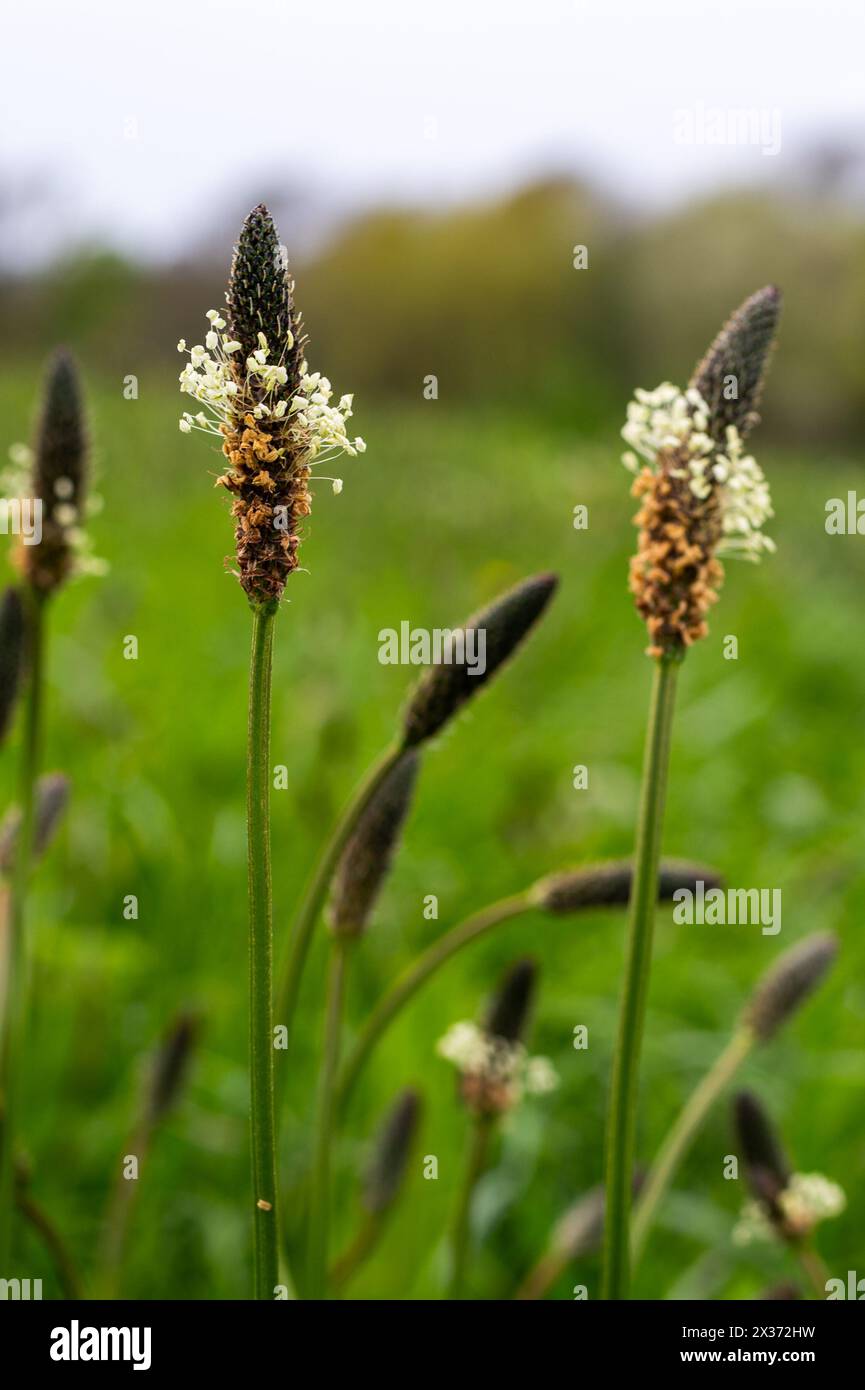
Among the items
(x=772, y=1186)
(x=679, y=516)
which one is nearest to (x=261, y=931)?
(x=679, y=516)

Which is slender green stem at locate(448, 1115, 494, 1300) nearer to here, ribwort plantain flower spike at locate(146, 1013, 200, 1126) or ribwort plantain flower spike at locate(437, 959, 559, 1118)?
ribwort plantain flower spike at locate(437, 959, 559, 1118)

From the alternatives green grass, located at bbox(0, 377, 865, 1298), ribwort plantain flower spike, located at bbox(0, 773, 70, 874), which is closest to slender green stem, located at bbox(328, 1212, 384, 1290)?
green grass, located at bbox(0, 377, 865, 1298)

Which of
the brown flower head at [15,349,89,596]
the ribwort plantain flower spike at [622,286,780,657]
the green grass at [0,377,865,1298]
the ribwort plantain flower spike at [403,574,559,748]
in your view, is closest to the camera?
the ribwort plantain flower spike at [622,286,780,657]

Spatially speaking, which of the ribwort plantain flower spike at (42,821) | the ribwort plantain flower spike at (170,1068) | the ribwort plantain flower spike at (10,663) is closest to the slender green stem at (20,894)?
the ribwort plantain flower spike at (10,663)

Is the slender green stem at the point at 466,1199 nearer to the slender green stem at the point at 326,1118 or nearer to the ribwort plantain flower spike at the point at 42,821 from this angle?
the slender green stem at the point at 326,1118

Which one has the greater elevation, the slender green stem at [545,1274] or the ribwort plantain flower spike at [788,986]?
the ribwort plantain flower spike at [788,986]

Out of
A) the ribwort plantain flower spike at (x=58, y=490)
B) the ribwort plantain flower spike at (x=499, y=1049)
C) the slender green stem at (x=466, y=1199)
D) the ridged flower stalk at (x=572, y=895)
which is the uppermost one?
the ribwort plantain flower spike at (x=58, y=490)
